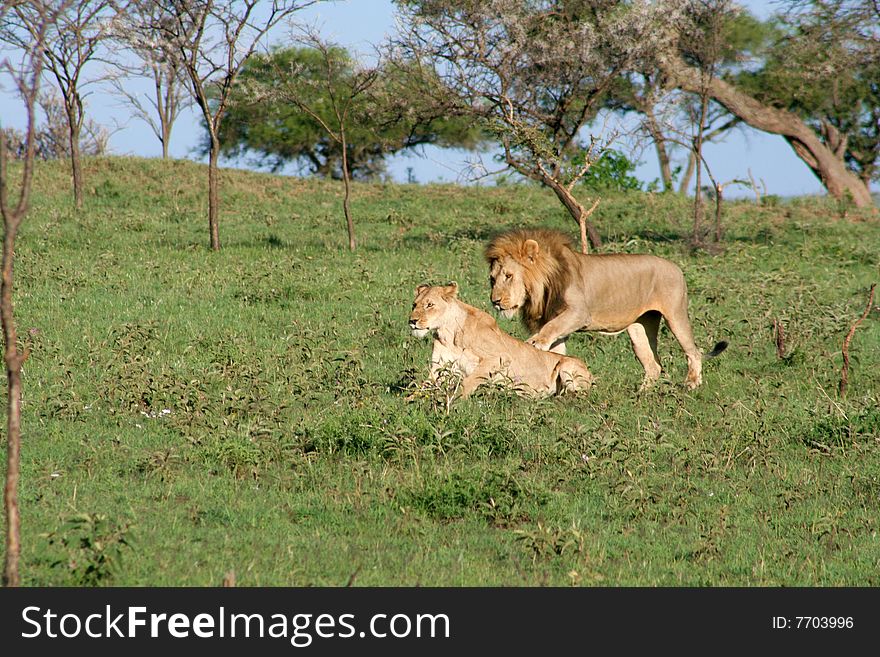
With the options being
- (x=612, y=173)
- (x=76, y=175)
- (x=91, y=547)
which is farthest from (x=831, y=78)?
(x=91, y=547)

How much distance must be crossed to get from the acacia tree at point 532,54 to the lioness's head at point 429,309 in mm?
13868

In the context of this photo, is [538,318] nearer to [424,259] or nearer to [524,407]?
[524,407]

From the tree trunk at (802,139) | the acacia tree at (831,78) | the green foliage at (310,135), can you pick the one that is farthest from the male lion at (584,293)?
the green foliage at (310,135)

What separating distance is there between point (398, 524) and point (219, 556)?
135cm

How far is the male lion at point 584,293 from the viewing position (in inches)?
479

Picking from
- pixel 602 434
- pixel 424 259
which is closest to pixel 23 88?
pixel 602 434

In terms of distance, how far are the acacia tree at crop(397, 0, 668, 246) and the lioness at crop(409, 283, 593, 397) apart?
1337 centimetres

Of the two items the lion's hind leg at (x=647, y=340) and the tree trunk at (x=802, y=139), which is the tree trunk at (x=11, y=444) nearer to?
the lion's hind leg at (x=647, y=340)

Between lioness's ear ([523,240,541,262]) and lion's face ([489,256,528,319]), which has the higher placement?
lioness's ear ([523,240,541,262])

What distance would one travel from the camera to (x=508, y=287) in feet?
39.5

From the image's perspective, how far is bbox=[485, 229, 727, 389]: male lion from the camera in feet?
39.9

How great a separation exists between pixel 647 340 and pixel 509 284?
223 centimetres

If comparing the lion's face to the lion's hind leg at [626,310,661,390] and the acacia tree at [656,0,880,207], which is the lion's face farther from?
the acacia tree at [656,0,880,207]

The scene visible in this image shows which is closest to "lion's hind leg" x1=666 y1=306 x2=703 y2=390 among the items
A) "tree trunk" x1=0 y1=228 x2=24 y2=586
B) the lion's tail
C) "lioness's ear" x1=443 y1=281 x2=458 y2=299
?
the lion's tail
